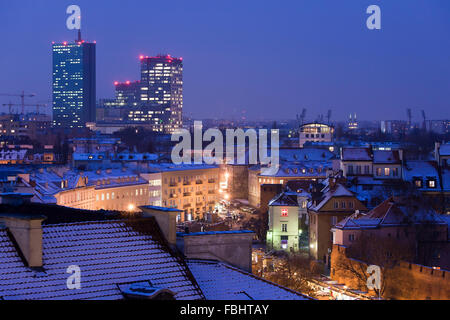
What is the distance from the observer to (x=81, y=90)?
190250 mm

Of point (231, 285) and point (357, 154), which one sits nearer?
point (231, 285)

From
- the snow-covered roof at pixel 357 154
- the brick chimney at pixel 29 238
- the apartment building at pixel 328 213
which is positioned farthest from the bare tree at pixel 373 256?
the snow-covered roof at pixel 357 154

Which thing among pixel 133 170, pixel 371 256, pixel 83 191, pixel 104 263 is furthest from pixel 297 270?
pixel 133 170

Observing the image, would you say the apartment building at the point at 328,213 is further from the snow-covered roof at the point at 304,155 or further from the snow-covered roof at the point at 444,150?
the snow-covered roof at the point at 304,155

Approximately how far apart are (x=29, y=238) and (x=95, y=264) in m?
0.74

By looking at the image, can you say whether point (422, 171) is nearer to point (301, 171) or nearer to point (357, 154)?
point (357, 154)

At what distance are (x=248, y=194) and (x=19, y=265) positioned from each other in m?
58.0

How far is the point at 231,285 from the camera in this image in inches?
385

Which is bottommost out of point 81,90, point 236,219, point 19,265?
point 236,219

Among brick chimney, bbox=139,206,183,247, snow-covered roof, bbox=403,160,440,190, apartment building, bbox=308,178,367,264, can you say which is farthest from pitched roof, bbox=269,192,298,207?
brick chimney, bbox=139,206,183,247

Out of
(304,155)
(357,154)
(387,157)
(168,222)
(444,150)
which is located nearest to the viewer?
(168,222)

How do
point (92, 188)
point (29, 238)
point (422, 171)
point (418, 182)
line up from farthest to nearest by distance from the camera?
point (92, 188), point (422, 171), point (418, 182), point (29, 238)

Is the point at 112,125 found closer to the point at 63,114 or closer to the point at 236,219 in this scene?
the point at 63,114

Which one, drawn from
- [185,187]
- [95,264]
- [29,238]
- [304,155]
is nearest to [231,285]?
[95,264]
